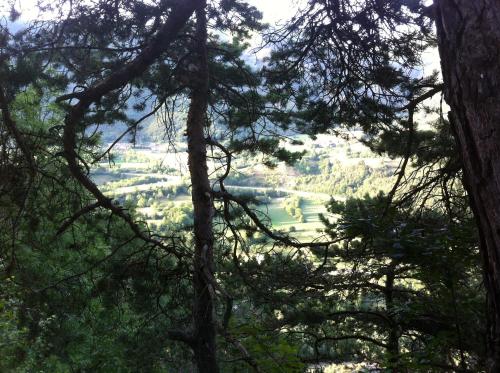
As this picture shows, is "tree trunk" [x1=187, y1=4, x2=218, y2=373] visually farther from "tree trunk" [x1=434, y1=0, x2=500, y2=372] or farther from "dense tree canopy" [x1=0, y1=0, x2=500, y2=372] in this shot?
"tree trunk" [x1=434, y1=0, x2=500, y2=372]

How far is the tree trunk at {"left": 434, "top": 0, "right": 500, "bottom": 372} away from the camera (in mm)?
1055

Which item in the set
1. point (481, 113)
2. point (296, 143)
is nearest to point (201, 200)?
point (296, 143)

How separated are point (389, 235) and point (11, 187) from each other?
2.33m

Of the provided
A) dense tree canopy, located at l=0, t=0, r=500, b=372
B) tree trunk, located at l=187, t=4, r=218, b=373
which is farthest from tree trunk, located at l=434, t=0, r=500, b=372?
tree trunk, located at l=187, t=4, r=218, b=373

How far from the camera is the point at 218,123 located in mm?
5727

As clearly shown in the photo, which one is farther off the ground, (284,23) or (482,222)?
(284,23)

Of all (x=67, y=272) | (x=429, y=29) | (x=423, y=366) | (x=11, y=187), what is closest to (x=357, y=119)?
(x=429, y=29)

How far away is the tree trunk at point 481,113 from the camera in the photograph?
1055 millimetres

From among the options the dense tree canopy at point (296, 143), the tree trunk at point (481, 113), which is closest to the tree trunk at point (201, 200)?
the dense tree canopy at point (296, 143)

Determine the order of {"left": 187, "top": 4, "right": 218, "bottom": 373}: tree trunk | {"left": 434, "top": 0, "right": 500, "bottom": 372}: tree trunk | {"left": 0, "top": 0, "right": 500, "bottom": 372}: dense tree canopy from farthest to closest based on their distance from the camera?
{"left": 187, "top": 4, "right": 218, "bottom": 373}: tree trunk → {"left": 0, "top": 0, "right": 500, "bottom": 372}: dense tree canopy → {"left": 434, "top": 0, "right": 500, "bottom": 372}: tree trunk

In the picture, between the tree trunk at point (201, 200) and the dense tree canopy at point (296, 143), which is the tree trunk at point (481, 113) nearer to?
the dense tree canopy at point (296, 143)

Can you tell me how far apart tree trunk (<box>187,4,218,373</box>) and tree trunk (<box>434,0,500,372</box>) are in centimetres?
257

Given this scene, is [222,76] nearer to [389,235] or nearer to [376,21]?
[376,21]

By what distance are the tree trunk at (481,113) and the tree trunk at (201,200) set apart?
2568 mm
